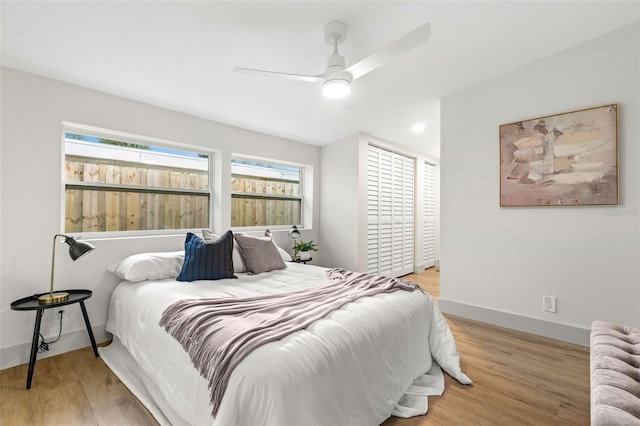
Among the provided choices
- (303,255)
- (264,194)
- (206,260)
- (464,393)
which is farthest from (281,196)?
(464,393)

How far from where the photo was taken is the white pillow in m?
2.36

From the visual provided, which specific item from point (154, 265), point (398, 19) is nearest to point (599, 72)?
point (398, 19)

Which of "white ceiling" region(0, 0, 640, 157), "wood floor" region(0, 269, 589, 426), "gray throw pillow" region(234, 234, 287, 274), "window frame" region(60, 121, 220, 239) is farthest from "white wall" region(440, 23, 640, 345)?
"window frame" region(60, 121, 220, 239)

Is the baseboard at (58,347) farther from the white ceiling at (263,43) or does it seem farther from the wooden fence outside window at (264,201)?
the white ceiling at (263,43)

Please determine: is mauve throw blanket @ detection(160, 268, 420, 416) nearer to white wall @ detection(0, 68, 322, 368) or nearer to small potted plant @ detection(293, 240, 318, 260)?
white wall @ detection(0, 68, 322, 368)

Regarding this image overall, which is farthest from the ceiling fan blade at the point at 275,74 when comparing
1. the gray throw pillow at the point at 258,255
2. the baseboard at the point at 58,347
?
the baseboard at the point at 58,347

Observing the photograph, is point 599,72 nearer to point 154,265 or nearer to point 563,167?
point 563,167

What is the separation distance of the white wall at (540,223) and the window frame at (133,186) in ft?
9.12

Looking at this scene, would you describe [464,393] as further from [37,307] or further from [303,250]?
[37,307]

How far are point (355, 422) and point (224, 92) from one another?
9.15ft

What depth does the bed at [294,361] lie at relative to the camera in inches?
44.6

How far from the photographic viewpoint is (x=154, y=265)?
2.44 meters

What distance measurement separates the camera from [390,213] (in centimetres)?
489

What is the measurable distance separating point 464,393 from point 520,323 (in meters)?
1.46
